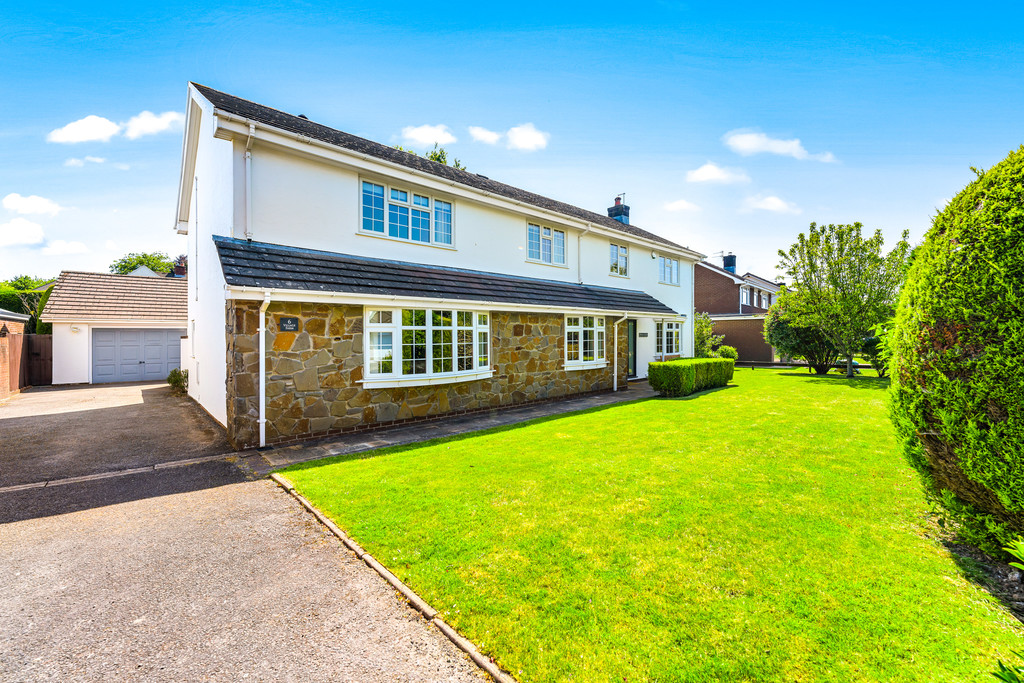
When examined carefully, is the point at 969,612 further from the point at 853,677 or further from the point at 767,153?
the point at 767,153

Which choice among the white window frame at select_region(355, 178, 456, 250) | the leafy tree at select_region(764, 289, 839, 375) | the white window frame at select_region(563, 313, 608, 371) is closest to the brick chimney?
the leafy tree at select_region(764, 289, 839, 375)

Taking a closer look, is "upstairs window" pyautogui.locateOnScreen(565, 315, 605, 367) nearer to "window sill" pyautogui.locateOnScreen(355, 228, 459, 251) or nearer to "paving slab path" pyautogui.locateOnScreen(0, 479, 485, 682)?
"window sill" pyautogui.locateOnScreen(355, 228, 459, 251)

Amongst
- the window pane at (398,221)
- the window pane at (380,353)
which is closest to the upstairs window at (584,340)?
the window pane at (398,221)

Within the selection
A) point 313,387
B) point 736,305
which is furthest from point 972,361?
point 736,305

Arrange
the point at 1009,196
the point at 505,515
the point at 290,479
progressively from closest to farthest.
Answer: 1. the point at 1009,196
2. the point at 505,515
3. the point at 290,479

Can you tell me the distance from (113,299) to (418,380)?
62.1 ft

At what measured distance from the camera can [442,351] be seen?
34.2 feet

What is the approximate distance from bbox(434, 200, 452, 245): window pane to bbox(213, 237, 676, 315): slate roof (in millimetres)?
939

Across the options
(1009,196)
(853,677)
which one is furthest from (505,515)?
(1009,196)

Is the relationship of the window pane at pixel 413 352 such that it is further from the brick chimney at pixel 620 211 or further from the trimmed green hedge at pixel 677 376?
the brick chimney at pixel 620 211

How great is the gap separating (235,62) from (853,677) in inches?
538

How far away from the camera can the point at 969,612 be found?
3.07 metres

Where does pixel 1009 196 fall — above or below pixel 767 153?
below

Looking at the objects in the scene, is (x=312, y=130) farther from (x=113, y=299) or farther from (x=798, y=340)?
(x=798, y=340)
